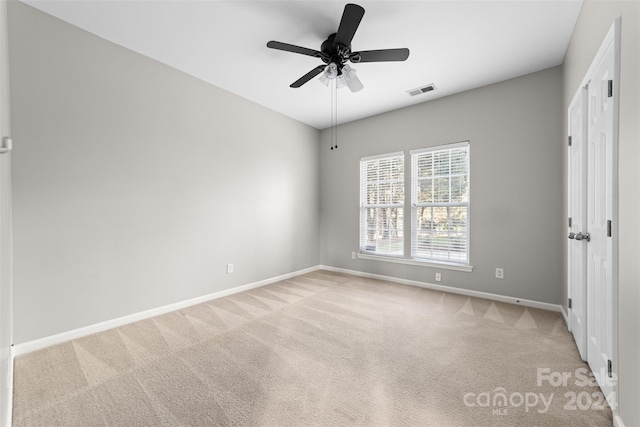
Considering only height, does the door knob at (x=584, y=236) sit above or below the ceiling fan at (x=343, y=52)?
below

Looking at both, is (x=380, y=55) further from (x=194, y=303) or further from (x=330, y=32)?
(x=194, y=303)

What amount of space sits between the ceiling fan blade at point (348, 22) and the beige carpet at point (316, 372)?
8.53ft

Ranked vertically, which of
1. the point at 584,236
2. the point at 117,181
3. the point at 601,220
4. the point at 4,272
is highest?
the point at 117,181

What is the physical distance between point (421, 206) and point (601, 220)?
2.45m

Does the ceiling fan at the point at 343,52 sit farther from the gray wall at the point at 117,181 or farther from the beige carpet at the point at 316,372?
the beige carpet at the point at 316,372

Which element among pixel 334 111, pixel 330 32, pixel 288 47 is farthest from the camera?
pixel 334 111

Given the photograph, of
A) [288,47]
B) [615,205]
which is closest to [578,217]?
[615,205]

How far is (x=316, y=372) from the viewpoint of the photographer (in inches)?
78.9

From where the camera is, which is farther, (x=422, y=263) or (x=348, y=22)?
(x=422, y=263)

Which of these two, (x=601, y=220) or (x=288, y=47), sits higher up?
(x=288, y=47)

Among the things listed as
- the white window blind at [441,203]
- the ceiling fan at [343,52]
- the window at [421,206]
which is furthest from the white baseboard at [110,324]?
the ceiling fan at [343,52]

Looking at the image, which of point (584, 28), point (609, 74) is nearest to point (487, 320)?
point (609, 74)

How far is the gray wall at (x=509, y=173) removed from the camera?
10.5 feet

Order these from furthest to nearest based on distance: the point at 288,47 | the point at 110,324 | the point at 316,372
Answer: the point at 110,324, the point at 288,47, the point at 316,372
